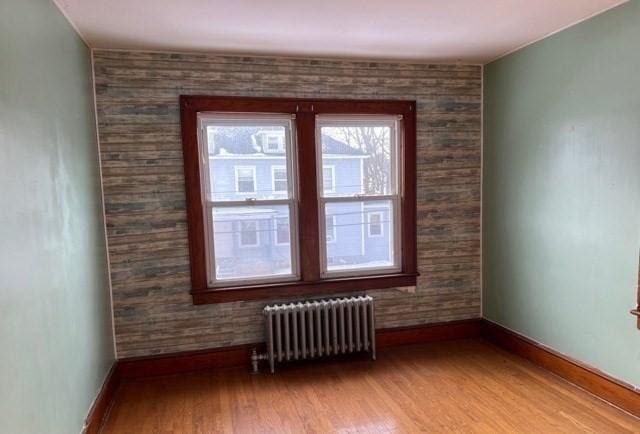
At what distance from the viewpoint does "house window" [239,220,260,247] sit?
336 cm

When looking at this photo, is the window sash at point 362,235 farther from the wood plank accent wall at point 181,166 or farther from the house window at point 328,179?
the wood plank accent wall at point 181,166

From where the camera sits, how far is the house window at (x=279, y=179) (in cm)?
338

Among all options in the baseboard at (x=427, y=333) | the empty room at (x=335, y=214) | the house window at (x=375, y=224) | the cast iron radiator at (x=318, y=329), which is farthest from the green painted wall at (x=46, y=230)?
the baseboard at (x=427, y=333)

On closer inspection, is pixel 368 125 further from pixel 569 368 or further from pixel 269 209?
pixel 569 368

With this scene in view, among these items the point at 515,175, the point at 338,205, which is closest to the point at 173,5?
the point at 338,205

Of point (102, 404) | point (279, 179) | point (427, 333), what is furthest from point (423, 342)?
point (102, 404)

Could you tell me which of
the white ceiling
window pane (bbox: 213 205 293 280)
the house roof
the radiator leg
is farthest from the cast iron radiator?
the white ceiling

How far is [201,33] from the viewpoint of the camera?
8.96 feet

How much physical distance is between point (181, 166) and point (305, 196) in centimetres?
100

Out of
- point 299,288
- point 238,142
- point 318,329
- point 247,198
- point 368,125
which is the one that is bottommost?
point 318,329

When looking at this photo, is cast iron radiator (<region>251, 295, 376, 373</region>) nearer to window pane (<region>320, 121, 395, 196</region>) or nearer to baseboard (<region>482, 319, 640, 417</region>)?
window pane (<region>320, 121, 395, 196</region>)

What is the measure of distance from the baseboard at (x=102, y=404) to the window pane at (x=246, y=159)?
4.85ft

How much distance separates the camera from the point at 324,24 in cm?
262

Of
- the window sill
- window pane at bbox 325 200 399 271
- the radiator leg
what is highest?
window pane at bbox 325 200 399 271
